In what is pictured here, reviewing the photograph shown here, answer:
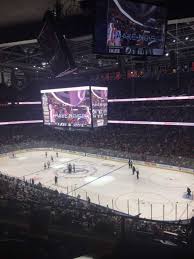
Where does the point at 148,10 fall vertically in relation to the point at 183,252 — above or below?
above

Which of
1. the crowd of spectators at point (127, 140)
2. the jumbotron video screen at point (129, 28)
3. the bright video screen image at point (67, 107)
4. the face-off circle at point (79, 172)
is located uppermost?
the jumbotron video screen at point (129, 28)

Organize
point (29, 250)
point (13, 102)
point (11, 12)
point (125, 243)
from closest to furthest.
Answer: point (125, 243), point (29, 250), point (11, 12), point (13, 102)

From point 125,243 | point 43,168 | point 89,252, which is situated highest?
point 125,243

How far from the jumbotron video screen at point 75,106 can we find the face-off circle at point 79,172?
6.25 metres

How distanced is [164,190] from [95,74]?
2268 centimetres

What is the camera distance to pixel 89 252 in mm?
4246

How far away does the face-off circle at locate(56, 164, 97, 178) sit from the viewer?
84.6 feet

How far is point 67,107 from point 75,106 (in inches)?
26.8

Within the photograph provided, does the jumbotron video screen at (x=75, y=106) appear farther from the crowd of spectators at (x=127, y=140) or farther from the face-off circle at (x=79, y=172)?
the crowd of spectators at (x=127, y=140)

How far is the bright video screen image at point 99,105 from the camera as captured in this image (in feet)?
64.4

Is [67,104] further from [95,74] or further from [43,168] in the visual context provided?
[95,74]

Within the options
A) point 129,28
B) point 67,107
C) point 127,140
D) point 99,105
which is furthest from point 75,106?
point 127,140

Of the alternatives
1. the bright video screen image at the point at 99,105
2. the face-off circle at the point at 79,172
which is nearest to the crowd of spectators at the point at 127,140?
the face-off circle at the point at 79,172

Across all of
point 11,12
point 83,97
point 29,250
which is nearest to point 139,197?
point 83,97
